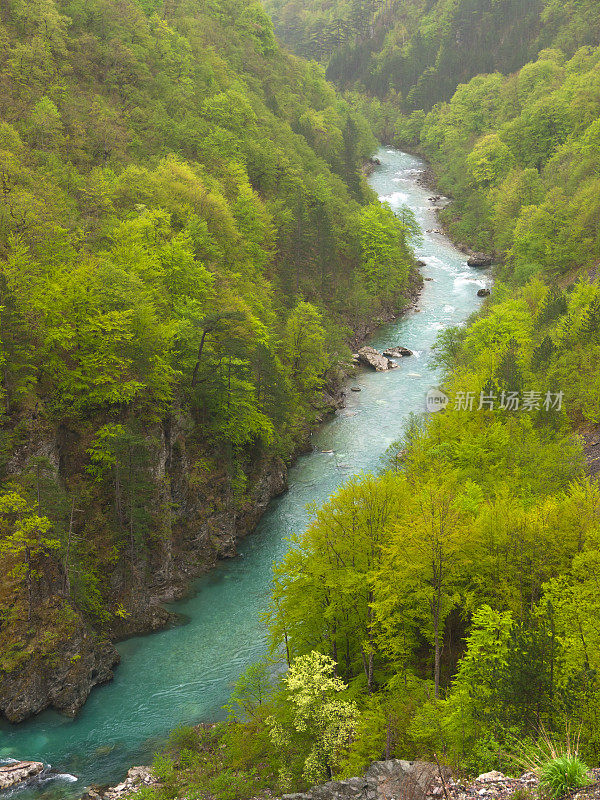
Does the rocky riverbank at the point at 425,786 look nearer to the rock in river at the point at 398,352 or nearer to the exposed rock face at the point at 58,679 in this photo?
the exposed rock face at the point at 58,679

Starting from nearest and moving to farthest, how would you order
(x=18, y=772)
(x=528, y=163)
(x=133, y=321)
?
(x=18, y=772) → (x=133, y=321) → (x=528, y=163)

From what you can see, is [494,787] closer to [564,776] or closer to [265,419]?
[564,776]

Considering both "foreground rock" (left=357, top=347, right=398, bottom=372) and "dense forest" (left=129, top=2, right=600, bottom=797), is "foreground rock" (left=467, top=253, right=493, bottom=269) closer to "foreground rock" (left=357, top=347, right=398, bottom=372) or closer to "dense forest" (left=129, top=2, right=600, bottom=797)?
"foreground rock" (left=357, top=347, right=398, bottom=372)

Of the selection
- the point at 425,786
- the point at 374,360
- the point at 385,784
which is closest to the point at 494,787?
the point at 425,786

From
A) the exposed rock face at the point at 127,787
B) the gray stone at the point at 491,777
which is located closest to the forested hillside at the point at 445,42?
the exposed rock face at the point at 127,787

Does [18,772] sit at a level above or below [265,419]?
below

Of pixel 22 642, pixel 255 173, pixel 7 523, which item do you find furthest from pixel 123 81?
pixel 22 642
